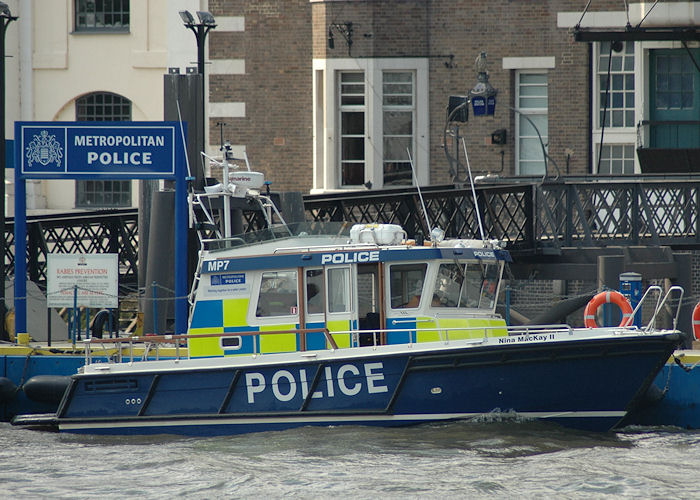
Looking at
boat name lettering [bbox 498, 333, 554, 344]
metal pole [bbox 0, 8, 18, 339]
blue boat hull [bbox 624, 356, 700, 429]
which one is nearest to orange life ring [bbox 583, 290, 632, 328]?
blue boat hull [bbox 624, 356, 700, 429]

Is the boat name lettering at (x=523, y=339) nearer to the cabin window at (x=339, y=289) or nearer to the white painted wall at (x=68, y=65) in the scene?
the cabin window at (x=339, y=289)

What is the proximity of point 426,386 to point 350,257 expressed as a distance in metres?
1.82

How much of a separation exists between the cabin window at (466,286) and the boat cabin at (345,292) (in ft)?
0.04

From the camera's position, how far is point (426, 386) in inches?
654

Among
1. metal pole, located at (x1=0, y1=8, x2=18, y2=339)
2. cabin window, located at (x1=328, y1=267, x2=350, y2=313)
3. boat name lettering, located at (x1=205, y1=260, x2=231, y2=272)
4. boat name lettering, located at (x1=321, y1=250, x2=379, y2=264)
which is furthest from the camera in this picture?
metal pole, located at (x1=0, y1=8, x2=18, y2=339)

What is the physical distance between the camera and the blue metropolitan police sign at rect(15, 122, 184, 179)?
768 inches

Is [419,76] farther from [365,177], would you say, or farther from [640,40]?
[640,40]

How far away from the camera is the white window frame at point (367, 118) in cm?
3011

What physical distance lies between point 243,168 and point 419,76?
14.6ft

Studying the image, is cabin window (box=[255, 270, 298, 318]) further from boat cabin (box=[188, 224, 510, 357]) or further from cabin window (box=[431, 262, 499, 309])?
cabin window (box=[431, 262, 499, 309])

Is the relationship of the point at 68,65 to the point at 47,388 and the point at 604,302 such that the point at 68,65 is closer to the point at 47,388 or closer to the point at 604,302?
the point at 47,388

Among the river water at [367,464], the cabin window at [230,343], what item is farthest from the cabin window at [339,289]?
the river water at [367,464]

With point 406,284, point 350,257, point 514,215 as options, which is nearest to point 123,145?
point 350,257

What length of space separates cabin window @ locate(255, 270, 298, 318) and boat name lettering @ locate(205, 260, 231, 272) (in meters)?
0.50
